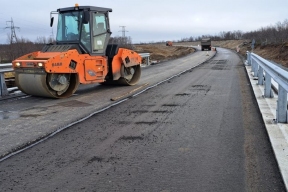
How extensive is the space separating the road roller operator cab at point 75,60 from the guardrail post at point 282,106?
5917 mm

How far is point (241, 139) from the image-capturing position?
515 cm

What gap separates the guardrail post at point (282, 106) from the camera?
228 inches

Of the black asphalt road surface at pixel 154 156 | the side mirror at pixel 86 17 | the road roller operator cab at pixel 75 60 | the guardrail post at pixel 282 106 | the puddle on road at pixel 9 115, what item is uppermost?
the side mirror at pixel 86 17

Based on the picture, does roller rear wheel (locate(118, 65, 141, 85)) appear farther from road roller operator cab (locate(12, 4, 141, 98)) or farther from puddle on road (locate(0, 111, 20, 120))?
puddle on road (locate(0, 111, 20, 120))

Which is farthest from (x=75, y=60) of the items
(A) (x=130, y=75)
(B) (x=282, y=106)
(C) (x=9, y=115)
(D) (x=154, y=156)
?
(B) (x=282, y=106)

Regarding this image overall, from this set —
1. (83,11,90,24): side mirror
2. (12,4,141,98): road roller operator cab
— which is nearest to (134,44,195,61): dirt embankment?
(12,4,141,98): road roller operator cab

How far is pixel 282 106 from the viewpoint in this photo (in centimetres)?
580

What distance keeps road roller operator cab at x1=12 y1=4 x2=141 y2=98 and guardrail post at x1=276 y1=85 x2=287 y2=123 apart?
5.92 m

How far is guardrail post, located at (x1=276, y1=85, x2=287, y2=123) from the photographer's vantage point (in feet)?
19.0

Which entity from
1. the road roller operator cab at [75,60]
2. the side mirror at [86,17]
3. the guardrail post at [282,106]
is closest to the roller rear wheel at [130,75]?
the road roller operator cab at [75,60]

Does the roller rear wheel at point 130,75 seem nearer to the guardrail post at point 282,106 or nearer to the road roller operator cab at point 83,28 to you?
the road roller operator cab at point 83,28

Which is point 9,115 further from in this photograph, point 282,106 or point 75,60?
point 282,106

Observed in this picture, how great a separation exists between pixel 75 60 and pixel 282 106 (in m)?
6.16

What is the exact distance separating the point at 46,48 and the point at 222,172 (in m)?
8.04
